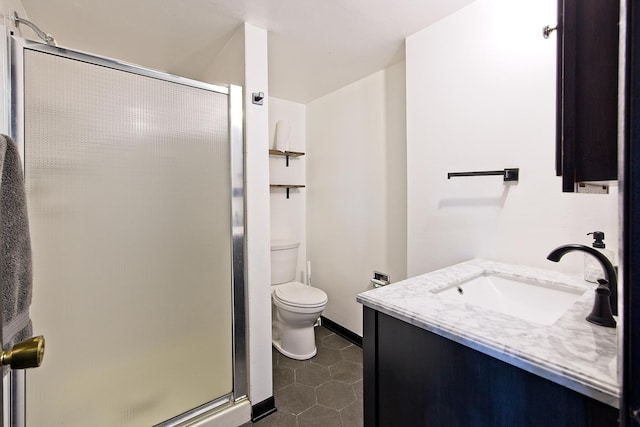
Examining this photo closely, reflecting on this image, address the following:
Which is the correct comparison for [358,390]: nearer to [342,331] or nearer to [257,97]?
[342,331]

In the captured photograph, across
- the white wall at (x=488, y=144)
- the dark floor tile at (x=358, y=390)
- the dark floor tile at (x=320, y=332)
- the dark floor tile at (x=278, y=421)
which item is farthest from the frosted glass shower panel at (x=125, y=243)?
the white wall at (x=488, y=144)

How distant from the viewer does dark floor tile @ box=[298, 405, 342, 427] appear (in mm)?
1483

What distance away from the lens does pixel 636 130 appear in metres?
0.34

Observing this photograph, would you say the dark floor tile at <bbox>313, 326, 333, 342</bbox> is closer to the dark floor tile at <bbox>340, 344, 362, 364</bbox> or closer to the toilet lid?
the dark floor tile at <bbox>340, 344, 362, 364</bbox>

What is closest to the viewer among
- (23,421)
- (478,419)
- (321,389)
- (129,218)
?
(478,419)

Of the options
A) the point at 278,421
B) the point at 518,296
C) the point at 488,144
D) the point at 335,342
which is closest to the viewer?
the point at 518,296

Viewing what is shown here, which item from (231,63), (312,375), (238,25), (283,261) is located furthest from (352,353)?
(238,25)

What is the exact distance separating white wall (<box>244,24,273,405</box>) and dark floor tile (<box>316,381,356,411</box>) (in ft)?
1.09

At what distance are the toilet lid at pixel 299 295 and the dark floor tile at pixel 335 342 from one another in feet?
1.57

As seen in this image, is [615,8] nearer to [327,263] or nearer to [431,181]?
[431,181]

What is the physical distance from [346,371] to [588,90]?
1.96 metres

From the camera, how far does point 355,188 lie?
237 cm

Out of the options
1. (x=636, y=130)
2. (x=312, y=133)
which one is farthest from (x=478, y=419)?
(x=312, y=133)

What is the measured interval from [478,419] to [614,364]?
0.30m
